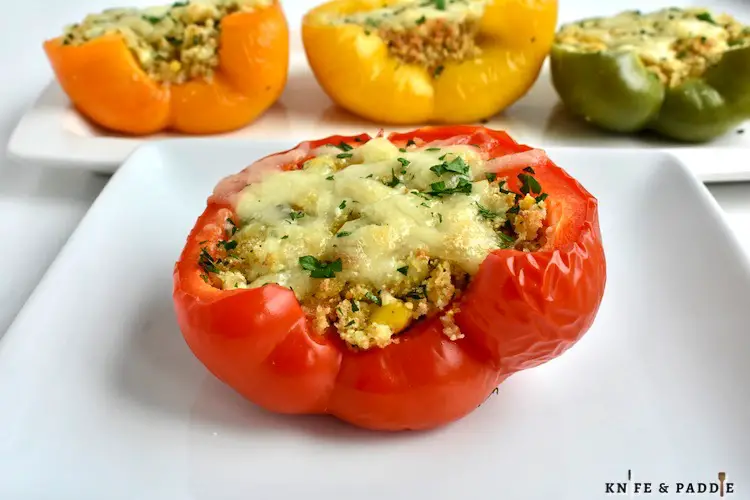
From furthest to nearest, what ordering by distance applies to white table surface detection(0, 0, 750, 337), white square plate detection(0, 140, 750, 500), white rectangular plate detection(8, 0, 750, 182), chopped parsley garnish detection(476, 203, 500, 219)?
A: white rectangular plate detection(8, 0, 750, 182) < white table surface detection(0, 0, 750, 337) < chopped parsley garnish detection(476, 203, 500, 219) < white square plate detection(0, 140, 750, 500)

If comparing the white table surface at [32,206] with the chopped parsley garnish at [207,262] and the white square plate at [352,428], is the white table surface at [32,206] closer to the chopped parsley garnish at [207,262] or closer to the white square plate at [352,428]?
the white square plate at [352,428]

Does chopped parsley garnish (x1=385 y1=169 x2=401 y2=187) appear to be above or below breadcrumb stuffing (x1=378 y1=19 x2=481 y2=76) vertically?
above

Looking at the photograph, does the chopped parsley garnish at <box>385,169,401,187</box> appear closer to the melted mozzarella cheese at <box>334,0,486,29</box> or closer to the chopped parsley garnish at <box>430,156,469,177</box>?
the chopped parsley garnish at <box>430,156,469,177</box>

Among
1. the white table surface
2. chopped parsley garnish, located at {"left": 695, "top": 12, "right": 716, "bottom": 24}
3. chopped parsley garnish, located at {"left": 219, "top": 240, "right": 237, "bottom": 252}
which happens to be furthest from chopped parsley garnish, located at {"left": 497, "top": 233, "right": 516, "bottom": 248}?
chopped parsley garnish, located at {"left": 695, "top": 12, "right": 716, "bottom": 24}

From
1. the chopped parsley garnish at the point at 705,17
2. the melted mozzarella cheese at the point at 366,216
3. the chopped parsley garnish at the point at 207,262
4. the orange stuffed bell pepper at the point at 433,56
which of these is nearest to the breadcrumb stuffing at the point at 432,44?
the orange stuffed bell pepper at the point at 433,56

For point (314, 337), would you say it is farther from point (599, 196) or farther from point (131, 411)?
point (599, 196)

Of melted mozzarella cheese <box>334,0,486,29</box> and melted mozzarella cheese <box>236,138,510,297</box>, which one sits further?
melted mozzarella cheese <box>334,0,486,29</box>

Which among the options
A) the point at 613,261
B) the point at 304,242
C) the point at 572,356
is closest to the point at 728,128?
the point at 613,261

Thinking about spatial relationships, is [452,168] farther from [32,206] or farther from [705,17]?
[705,17]
